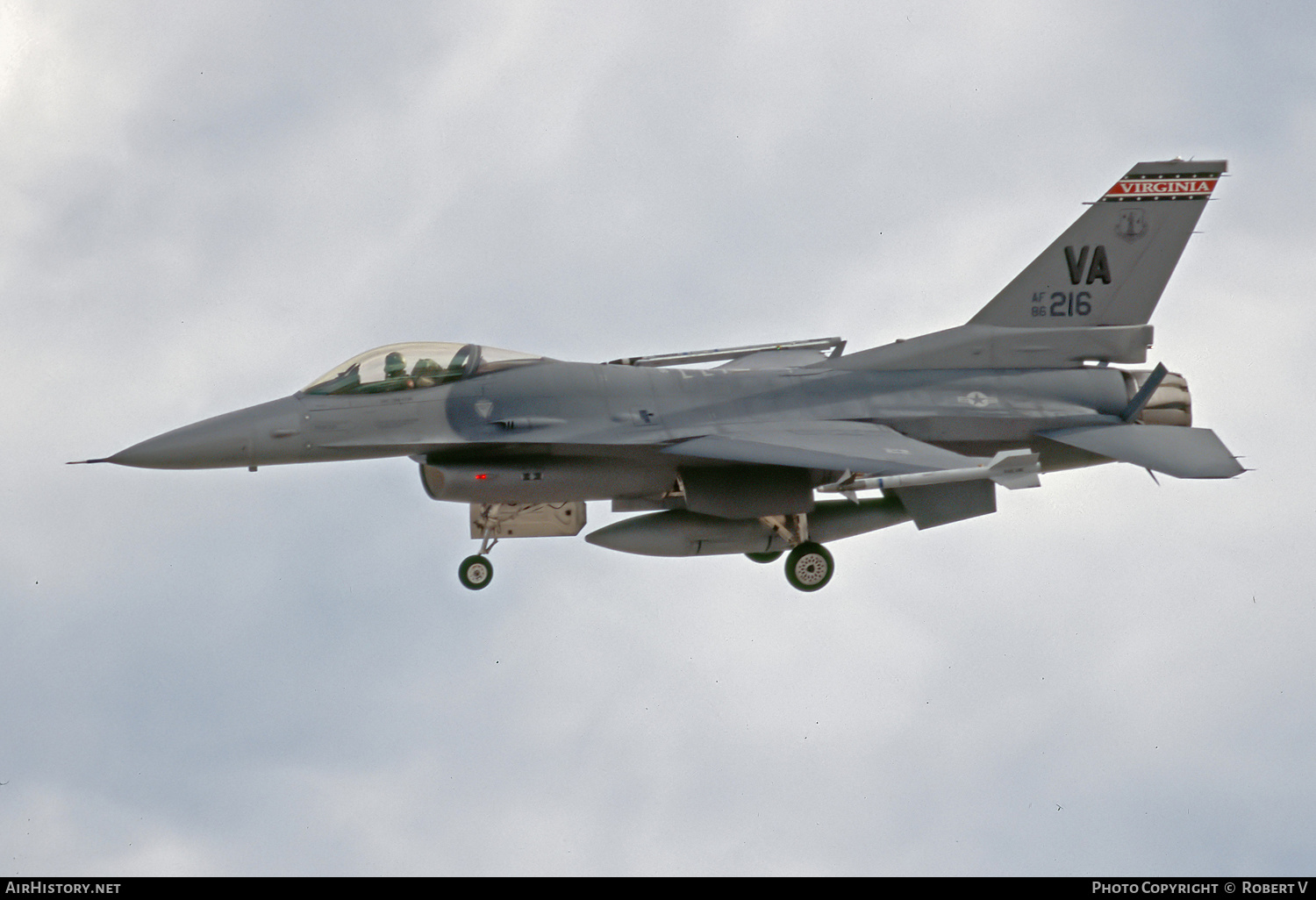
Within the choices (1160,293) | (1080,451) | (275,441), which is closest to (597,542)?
(275,441)

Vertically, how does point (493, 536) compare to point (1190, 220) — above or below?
below

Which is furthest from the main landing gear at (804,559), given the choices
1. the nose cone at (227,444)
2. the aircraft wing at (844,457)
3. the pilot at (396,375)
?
the nose cone at (227,444)

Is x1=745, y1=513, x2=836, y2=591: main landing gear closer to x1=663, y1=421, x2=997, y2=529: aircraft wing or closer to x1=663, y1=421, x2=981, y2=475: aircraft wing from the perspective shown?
x1=663, y1=421, x2=997, y2=529: aircraft wing

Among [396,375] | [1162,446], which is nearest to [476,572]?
[396,375]

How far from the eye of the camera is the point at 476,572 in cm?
1777

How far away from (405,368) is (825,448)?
172 inches

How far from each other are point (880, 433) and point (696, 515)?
2121 millimetres

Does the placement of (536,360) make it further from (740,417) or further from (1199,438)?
(1199,438)

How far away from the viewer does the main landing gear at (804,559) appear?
1808 centimetres

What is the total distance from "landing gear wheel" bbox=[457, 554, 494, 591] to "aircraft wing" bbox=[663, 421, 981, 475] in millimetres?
2374

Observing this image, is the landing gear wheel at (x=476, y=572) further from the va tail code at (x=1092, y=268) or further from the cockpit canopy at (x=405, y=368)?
the va tail code at (x=1092, y=268)

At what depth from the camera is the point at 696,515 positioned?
698 inches

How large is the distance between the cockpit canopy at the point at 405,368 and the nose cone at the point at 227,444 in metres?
0.52
